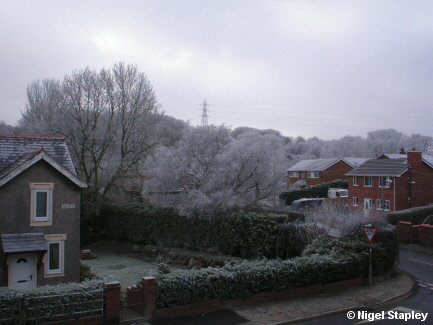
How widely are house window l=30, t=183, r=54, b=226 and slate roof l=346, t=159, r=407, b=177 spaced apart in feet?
105

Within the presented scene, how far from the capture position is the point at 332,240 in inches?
766

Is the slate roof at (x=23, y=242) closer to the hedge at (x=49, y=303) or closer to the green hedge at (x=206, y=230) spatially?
the hedge at (x=49, y=303)

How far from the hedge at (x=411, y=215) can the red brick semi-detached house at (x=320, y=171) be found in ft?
88.0

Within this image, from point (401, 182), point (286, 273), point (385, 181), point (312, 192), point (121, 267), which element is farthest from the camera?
point (312, 192)

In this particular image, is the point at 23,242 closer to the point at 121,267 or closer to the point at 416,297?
the point at 121,267

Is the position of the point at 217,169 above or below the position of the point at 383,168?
below

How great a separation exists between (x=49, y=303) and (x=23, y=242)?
7631 mm

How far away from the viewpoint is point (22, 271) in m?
18.7

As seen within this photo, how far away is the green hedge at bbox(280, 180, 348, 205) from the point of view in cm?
5400

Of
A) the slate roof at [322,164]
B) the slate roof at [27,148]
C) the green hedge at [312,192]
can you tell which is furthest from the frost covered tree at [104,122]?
the slate roof at [322,164]

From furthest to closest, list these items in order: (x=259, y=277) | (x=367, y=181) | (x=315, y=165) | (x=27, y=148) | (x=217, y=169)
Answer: (x=315, y=165), (x=367, y=181), (x=217, y=169), (x=27, y=148), (x=259, y=277)

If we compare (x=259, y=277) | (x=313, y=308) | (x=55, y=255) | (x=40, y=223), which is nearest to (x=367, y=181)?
(x=313, y=308)

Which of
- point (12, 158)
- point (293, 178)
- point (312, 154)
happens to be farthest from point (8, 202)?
point (312, 154)

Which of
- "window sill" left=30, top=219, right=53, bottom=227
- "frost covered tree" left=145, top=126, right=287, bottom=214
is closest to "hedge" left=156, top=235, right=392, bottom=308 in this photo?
"window sill" left=30, top=219, right=53, bottom=227
